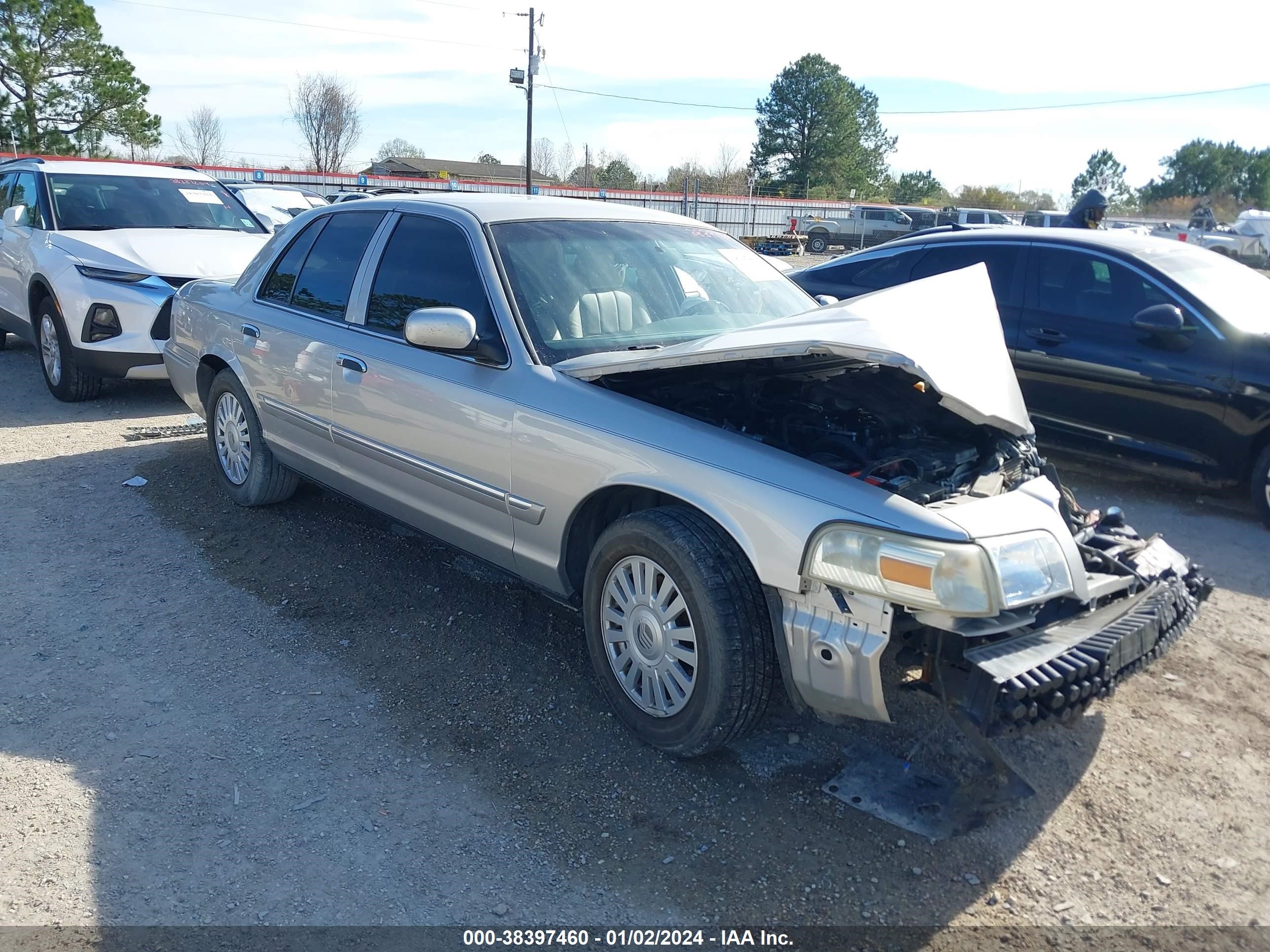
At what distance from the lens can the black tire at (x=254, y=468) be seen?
519 cm

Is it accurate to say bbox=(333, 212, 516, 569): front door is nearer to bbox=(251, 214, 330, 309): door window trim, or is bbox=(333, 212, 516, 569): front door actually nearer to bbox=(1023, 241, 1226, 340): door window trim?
bbox=(251, 214, 330, 309): door window trim

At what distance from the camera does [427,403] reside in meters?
3.85

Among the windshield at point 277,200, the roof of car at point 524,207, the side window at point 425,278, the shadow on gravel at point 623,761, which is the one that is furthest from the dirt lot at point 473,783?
the windshield at point 277,200

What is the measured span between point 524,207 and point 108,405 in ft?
18.2

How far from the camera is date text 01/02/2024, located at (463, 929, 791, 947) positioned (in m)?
2.44

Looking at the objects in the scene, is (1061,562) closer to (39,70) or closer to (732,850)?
(732,850)

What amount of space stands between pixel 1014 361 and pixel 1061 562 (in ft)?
13.0

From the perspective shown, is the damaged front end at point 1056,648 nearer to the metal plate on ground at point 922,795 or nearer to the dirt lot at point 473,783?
the metal plate on ground at point 922,795

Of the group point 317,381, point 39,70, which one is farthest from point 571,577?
point 39,70

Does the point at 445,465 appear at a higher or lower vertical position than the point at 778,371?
lower

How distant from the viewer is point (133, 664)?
149 inches

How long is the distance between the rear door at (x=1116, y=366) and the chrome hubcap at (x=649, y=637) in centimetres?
416

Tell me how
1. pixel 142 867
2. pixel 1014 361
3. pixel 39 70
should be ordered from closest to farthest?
pixel 142 867 < pixel 1014 361 < pixel 39 70

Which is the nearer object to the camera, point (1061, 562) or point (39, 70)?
point (1061, 562)
